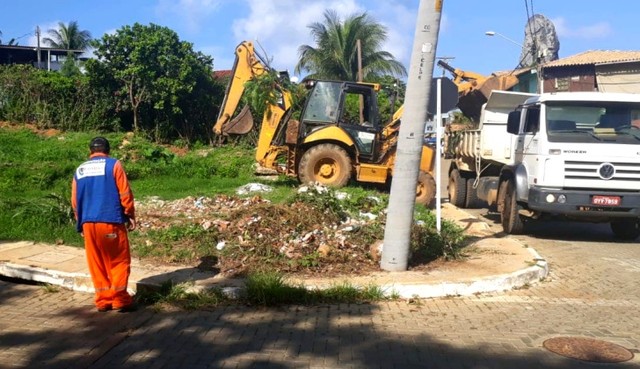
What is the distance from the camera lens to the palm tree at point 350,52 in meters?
33.8

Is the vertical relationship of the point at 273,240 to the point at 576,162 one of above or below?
below

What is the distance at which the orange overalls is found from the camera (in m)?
6.47

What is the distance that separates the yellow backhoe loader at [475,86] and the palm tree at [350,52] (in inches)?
652

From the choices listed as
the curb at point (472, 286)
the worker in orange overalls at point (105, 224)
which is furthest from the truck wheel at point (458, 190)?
the worker in orange overalls at point (105, 224)

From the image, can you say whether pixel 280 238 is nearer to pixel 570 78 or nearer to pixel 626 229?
pixel 626 229

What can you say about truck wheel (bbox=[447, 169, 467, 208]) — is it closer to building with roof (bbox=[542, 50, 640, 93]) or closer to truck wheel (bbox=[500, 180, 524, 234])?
truck wheel (bbox=[500, 180, 524, 234])

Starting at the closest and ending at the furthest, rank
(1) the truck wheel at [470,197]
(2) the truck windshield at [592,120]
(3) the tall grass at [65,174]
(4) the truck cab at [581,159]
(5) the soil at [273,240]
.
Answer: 1. (5) the soil at [273,240]
2. (3) the tall grass at [65,174]
3. (4) the truck cab at [581,159]
4. (2) the truck windshield at [592,120]
5. (1) the truck wheel at [470,197]

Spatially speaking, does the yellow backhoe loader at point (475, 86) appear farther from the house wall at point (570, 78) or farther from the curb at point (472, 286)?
the house wall at point (570, 78)

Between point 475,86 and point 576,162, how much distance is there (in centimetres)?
620

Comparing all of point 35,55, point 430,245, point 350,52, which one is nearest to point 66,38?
point 35,55

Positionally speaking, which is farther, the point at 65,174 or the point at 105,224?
the point at 65,174

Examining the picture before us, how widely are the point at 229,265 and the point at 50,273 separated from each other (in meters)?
2.09

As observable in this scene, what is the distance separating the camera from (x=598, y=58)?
39094mm

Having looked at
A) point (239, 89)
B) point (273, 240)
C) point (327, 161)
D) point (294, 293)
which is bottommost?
point (294, 293)
